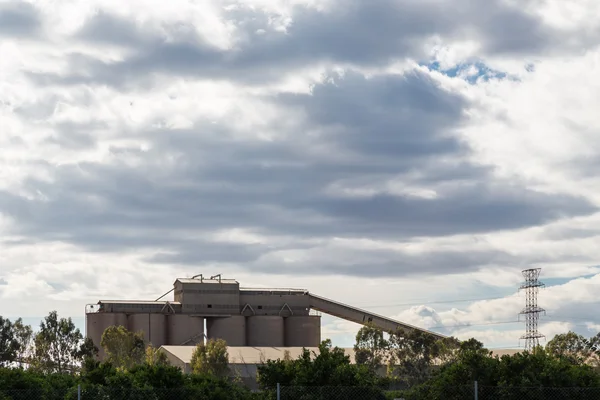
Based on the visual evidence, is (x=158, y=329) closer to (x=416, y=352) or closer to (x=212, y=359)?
(x=212, y=359)

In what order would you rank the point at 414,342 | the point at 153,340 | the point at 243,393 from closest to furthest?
the point at 243,393, the point at 414,342, the point at 153,340

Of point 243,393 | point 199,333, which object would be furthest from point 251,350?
point 243,393

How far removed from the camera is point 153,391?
116 ft

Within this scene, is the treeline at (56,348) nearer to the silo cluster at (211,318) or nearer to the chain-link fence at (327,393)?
the silo cluster at (211,318)

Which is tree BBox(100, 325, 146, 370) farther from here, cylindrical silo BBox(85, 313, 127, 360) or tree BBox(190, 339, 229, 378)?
cylindrical silo BBox(85, 313, 127, 360)

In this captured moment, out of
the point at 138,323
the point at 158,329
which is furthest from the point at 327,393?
the point at 138,323

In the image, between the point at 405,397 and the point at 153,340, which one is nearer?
the point at 405,397

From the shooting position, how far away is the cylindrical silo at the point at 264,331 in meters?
133

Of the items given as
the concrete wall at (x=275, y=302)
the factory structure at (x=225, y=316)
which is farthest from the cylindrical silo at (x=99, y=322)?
the concrete wall at (x=275, y=302)

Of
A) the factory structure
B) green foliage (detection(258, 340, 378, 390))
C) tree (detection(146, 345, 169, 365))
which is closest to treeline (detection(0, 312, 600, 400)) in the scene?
green foliage (detection(258, 340, 378, 390))

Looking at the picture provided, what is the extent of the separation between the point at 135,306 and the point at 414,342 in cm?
4172

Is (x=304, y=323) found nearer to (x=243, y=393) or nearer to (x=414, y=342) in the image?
(x=414, y=342)

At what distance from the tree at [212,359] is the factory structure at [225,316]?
26046 millimetres

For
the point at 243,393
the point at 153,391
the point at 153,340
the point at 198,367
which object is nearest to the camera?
the point at 153,391
